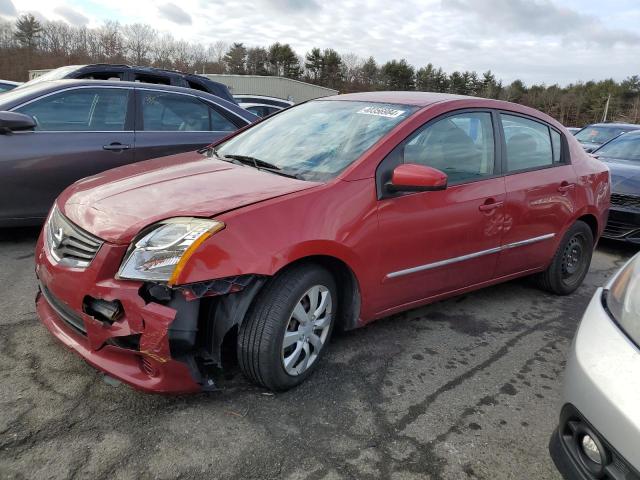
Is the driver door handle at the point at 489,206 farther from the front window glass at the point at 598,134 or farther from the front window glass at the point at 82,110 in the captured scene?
the front window glass at the point at 598,134

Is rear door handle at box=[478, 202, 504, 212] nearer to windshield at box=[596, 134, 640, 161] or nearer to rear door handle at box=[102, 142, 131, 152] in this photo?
rear door handle at box=[102, 142, 131, 152]

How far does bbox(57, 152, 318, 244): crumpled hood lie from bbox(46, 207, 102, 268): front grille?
4 centimetres

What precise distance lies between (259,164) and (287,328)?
43.4 inches

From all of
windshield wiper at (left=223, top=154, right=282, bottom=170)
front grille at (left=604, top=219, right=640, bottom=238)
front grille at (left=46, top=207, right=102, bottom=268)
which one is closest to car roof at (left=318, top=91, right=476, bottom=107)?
windshield wiper at (left=223, top=154, right=282, bottom=170)

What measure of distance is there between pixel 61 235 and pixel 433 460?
83.0 inches

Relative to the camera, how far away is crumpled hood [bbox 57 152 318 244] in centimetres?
241

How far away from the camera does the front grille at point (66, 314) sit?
7.87ft

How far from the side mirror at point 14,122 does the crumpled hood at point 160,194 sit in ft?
5.18

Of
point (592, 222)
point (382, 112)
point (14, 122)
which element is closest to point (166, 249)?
point (382, 112)

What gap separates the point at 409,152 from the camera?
306 centimetres

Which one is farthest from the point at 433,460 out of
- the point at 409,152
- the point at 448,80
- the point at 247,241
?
the point at 448,80

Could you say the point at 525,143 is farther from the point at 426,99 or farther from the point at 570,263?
the point at 570,263

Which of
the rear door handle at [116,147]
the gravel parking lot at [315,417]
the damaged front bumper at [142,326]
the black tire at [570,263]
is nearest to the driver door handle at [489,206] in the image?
the gravel parking lot at [315,417]

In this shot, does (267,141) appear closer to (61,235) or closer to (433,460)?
(61,235)
